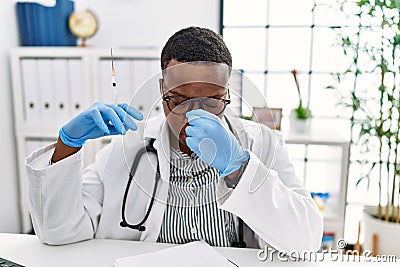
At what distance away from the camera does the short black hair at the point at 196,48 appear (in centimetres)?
88

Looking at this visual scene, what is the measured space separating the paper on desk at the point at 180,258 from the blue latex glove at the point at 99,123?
0.30 metres

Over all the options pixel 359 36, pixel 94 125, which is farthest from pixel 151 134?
pixel 359 36

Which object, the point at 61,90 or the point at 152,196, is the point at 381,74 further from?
the point at 61,90

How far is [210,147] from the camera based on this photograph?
933 millimetres

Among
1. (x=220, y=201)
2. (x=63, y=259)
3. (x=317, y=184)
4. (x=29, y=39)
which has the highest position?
(x=29, y=39)

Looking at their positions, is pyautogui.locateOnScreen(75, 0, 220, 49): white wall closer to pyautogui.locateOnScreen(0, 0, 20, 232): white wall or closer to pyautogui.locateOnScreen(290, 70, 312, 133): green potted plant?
pyautogui.locateOnScreen(0, 0, 20, 232): white wall

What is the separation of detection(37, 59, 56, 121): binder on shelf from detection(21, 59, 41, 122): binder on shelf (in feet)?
0.08

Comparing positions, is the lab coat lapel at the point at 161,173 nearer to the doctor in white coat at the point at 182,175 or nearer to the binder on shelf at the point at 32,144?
the doctor in white coat at the point at 182,175

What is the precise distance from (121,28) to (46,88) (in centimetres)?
57

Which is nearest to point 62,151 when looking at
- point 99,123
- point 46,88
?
point 99,123

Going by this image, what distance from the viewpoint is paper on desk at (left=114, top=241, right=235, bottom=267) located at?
3.21ft

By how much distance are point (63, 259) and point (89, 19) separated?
5.88ft

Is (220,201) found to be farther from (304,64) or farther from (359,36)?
(304,64)

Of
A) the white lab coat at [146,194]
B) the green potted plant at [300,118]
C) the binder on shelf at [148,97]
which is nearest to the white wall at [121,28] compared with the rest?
the green potted plant at [300,118]
